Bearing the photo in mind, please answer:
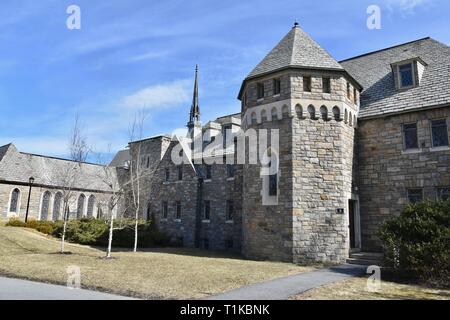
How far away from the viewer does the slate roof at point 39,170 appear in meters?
33.5

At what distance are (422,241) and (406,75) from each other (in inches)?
425

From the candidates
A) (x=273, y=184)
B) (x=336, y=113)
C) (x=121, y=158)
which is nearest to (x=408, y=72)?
(x=336, y=113)

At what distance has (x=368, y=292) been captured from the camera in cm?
984

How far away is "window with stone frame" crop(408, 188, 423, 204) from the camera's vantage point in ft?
55.1

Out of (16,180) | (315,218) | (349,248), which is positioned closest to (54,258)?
(315,218)

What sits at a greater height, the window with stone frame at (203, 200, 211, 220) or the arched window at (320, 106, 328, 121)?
the arched window at (320, 106, 328, 121)

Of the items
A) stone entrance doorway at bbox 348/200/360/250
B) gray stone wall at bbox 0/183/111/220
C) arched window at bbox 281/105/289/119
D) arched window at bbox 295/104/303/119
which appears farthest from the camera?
gray stone wall at bbox 0/183/111/220

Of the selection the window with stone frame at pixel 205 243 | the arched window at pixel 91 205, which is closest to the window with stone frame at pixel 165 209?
the window with stone frame at pixel 205 243

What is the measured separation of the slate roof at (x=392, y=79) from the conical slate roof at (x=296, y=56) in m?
3.44

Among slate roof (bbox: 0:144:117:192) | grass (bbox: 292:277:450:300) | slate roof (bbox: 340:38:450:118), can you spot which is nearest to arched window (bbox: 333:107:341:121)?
slate roof (bbox: 340:38:450:118)

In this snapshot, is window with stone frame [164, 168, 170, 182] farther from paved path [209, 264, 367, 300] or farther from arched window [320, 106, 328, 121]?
paved path [209, 264, 367, 300]

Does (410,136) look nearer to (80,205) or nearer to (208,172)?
(208,172)

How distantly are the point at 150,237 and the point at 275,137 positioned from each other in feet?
46.5

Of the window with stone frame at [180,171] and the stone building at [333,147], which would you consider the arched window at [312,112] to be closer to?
the stone building at [333,147]
